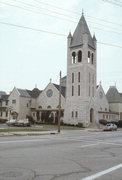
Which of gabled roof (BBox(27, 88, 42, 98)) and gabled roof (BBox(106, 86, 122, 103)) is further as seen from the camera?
gabled roof (BBox(106, 86, 122, 103))

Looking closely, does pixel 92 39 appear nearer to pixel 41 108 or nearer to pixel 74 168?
pixel 41 108

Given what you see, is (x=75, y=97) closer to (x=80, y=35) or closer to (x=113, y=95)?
(x=80, y=35)

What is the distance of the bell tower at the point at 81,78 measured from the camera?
61.3 m

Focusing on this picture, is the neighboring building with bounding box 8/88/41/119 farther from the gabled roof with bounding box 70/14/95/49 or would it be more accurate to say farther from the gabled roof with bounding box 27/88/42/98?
the gabled roof with bounding box 70/14/95/49

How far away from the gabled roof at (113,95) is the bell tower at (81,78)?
16562mm

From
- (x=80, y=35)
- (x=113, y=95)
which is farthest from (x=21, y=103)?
(x=113, y=95)

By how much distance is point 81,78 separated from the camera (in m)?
62.8

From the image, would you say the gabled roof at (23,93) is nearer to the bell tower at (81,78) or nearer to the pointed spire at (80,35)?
the bell tower at (81,78)

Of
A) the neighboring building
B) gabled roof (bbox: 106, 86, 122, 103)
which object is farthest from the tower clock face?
gabled roof (bbox: 106, 86, 122, 103)

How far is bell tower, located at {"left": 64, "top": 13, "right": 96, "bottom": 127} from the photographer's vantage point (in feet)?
201

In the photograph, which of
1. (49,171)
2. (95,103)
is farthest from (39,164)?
(95,103)

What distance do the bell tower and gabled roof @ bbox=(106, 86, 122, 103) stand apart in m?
16.6

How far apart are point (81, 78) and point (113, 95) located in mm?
22341

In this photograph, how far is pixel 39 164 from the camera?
9.35 meters
